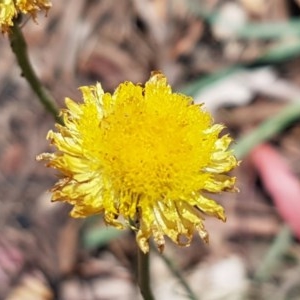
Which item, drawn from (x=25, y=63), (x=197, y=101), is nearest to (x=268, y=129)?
(x=197, y=101)

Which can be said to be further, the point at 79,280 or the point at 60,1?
the point at 60,1

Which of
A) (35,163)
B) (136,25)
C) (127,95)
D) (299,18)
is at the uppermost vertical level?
(136,25)

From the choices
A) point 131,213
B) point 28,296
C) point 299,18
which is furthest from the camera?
point 299,18

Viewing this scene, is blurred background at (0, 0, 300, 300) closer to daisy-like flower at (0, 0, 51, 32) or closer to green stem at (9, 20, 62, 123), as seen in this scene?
green stem at (9, 20, 62, 123)

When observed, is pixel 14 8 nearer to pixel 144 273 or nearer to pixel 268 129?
pixel 144 273

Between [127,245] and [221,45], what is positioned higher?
[221,45]

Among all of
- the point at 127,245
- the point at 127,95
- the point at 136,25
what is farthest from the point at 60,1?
the point at 127,95

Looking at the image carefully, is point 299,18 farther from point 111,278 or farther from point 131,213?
point 131,213
